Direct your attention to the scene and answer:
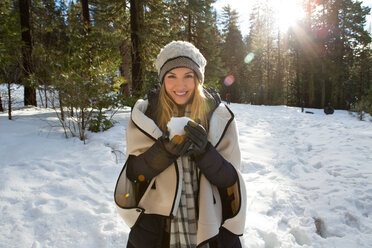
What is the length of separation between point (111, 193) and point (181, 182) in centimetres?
232

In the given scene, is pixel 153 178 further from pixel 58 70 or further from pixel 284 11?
pixel 284 11

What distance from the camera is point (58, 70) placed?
5.12 m

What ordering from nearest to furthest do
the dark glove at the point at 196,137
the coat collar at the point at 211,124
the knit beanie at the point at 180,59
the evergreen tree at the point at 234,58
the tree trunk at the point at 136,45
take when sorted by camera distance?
the dark glove at the point at 196,137
the coat collar at the point at 211,124
the knit beanie at the point at 180,59
the tree trunk at the point at 136,45
the evergreen tree at the point at 234,58

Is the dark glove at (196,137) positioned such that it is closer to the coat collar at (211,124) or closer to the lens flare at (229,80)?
the coat collar at (211,124)

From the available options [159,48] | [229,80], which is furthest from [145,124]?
[229,80]

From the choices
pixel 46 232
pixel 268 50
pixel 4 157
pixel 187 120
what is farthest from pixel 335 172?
pixel 268 50

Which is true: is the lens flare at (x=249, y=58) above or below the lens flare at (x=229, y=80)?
above

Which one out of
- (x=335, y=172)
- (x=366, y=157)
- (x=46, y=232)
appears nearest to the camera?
(x=46, y=232)

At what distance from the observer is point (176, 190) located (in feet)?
4.63

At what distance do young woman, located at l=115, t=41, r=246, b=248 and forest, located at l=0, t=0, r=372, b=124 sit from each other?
417 cm

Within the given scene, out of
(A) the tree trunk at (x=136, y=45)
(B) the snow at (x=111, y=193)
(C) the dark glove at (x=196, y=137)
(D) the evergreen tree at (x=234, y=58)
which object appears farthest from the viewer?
(D) the evergreen tree at (x=234, y=58)

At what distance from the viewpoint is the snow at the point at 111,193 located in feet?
8.03

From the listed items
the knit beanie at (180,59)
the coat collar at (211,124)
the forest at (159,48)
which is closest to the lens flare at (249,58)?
the forest at (159,48)

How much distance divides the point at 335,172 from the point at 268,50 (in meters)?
32.2
